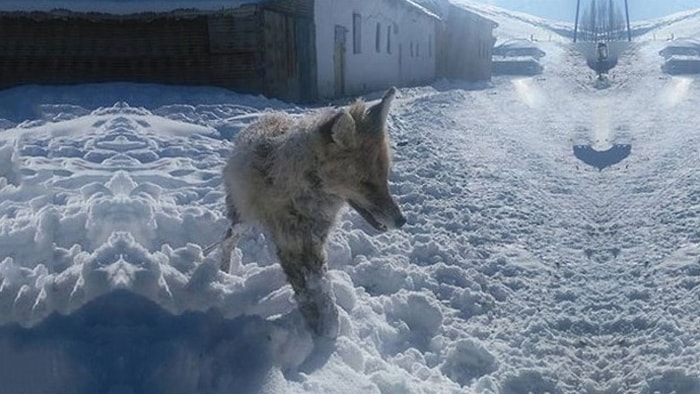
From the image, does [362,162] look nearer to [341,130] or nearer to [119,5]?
[341,130]

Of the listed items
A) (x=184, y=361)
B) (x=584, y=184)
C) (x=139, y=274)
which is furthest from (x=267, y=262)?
(x=584, y=184)

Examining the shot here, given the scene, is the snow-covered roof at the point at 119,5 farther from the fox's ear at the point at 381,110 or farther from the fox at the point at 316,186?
the fox's ear at the point at 381,110

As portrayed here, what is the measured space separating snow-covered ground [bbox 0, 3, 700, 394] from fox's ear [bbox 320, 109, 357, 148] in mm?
1281

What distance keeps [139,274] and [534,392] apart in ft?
9.61

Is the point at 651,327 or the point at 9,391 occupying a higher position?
the point at 9,391

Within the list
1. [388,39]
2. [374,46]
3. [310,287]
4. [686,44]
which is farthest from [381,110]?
[686,44]

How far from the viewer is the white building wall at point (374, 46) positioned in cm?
2081

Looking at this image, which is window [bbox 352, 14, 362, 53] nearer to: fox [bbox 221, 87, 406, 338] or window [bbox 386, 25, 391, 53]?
window [bbox 386, 25, 391, 53]

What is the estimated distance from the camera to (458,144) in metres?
14.1

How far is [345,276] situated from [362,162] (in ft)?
6.49

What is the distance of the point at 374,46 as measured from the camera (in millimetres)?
26312

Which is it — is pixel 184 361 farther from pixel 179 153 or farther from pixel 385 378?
pixel 179 153

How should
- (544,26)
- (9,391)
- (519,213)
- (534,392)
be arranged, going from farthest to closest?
(544,26), (519,213), (534,392), (9,391)

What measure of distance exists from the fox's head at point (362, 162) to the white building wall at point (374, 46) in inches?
614
